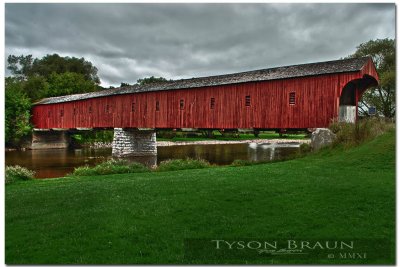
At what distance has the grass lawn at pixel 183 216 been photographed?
545 centimetres

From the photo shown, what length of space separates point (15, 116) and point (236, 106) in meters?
26.2

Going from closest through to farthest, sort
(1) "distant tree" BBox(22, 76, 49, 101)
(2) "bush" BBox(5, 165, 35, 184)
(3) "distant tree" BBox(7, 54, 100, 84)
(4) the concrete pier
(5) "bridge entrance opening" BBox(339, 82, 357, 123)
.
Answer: (2) "bush" BBox(5, 165, 35, 184)
(5) "bridge entrance opening" BBox(339, 82, 357, 123)
(4) the concrete pier
(1) "distant tree" BBox(22, 76, 49, 101)
(3) "distant tree" BBox(7, 54, 100, 84)

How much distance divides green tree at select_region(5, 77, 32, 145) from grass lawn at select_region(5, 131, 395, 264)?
30765mm

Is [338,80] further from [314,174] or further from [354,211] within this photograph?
[354,211]

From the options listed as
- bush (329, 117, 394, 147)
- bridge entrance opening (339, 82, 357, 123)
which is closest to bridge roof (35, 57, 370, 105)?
bridge entrance opening (339, 82, 357, 123)

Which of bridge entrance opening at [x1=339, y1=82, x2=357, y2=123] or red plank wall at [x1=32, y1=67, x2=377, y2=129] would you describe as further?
bridge entrance opening at [x1=339, y1=82, x2=357, y2=123]

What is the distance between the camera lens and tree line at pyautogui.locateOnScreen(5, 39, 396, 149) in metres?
30.7

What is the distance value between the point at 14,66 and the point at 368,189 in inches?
2507

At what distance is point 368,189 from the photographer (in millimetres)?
8609

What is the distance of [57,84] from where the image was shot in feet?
154

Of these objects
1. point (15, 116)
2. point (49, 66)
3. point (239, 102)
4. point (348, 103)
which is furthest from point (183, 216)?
point (49, 66)

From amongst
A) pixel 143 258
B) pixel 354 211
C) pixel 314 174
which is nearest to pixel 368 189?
pixel 354 211

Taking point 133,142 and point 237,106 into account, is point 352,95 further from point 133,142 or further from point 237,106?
point 133,142

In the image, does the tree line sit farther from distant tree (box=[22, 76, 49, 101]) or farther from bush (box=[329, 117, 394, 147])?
bush (box=[329, 117, 394, 147])
